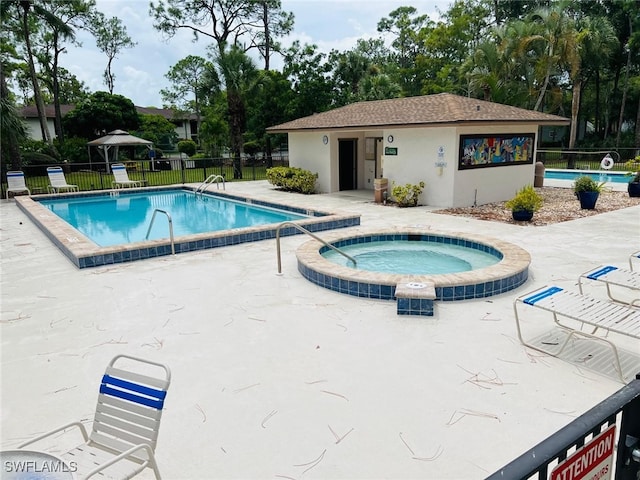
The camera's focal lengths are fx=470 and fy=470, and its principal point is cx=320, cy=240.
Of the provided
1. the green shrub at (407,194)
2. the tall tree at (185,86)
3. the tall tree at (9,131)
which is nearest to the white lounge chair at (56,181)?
the tall tree at (9,131)

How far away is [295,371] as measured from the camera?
4.37 metres

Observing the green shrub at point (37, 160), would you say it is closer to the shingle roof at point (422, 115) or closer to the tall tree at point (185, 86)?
the shingle roof at point (422, 115)

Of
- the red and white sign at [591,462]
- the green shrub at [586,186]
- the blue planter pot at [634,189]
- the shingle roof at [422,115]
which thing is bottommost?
the blue planter pot at [634,189]

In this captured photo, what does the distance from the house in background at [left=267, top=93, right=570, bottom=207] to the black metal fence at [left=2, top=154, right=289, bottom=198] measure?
5812mm

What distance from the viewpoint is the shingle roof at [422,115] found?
524 inches

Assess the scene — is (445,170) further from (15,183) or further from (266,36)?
(266,36)

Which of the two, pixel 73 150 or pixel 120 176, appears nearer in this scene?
pixel 120 176

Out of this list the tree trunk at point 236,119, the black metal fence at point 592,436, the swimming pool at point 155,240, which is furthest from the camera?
the tree trunk at point 236,119

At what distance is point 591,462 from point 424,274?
6.18 m

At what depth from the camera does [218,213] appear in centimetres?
1476

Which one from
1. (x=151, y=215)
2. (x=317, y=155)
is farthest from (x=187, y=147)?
(x=151, y=215)

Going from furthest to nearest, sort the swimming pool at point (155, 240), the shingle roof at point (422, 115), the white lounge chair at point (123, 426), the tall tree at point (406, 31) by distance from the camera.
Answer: the tall tree at point (406, 31) → the shingle roof at point (422, 115) → the swimming pool at point (155, 240) → the white lounge chair at point (123, 426)

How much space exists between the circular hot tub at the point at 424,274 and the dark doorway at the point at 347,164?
28.3 feet

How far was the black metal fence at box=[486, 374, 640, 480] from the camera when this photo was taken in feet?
3.88
